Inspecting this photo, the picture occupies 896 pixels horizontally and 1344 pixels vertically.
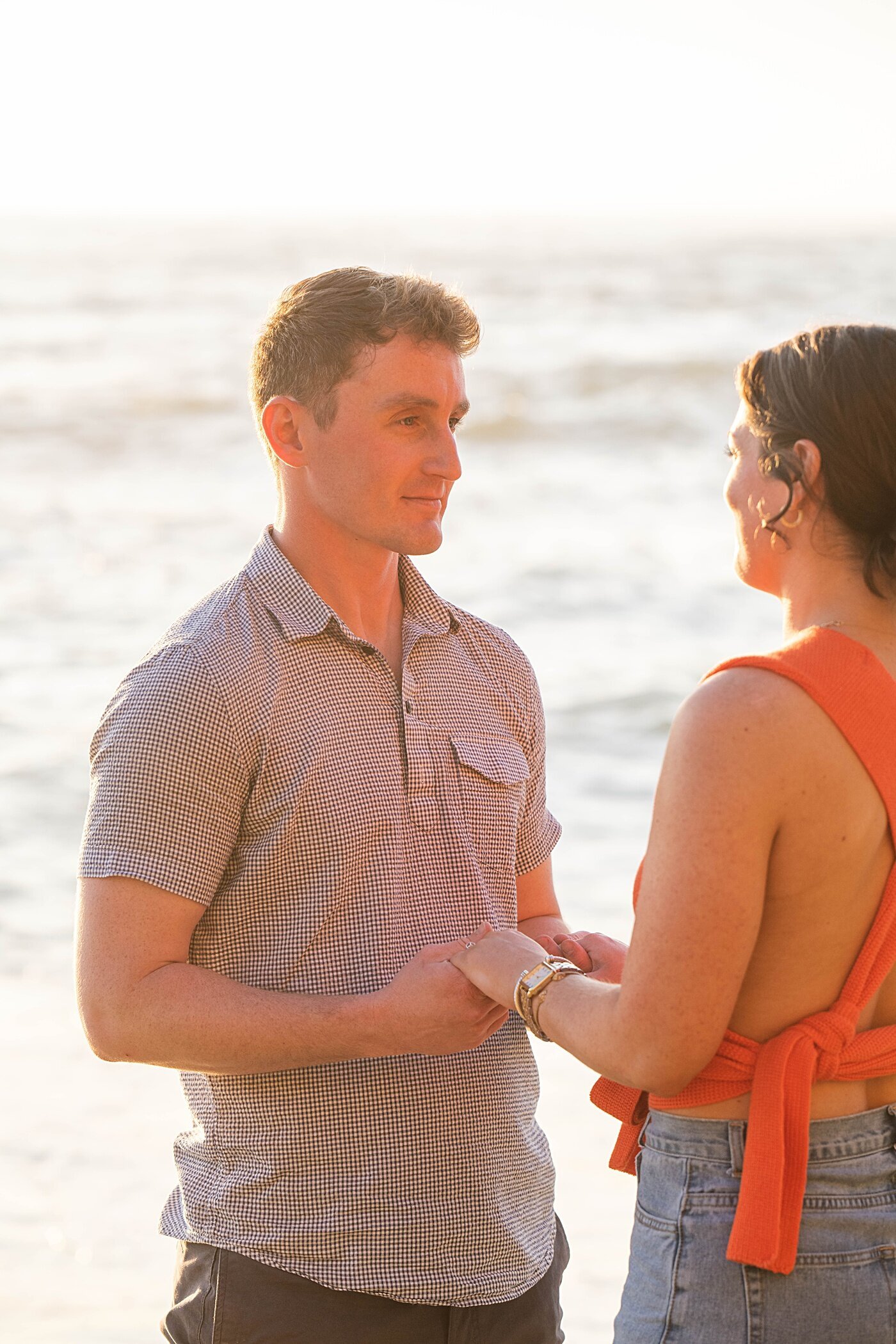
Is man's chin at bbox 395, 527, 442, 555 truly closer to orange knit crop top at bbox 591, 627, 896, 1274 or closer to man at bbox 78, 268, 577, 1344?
man at bbox 78, 268, 577, 1344

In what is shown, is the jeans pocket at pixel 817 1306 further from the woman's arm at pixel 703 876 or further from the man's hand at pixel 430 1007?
the man's hand at pixel 430 1007

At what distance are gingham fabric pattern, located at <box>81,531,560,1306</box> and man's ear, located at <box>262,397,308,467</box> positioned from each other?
0.59 ft

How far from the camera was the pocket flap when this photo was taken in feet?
7.52

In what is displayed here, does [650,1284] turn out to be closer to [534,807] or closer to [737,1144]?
[737,1144]

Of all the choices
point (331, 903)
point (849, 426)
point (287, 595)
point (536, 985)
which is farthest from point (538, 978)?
point (849, 426)

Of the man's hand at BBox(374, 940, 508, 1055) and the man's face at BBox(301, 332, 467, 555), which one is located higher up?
the man's face at BBox(301, 332, 467, 555)

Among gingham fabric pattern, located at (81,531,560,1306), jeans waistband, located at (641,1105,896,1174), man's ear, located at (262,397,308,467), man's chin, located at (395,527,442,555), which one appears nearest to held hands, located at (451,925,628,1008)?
gingham fabric pattern, located at (81,531,560,1306)

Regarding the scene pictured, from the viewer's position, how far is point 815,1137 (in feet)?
5.78

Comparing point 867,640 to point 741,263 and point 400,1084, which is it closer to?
point 400,1084

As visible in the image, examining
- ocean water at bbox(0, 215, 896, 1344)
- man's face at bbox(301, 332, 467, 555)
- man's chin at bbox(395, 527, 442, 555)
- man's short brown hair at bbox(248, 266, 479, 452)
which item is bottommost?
ocean water at bbox(0, 215, 896, 1344)

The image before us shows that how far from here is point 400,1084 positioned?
214cm

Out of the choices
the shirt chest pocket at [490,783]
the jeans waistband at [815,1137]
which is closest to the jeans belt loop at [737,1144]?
the jeans waistband at [815,1137]

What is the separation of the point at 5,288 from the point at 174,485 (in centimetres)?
1468

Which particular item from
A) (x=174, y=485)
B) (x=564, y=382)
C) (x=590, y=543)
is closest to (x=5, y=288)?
(x=564, y=382)
